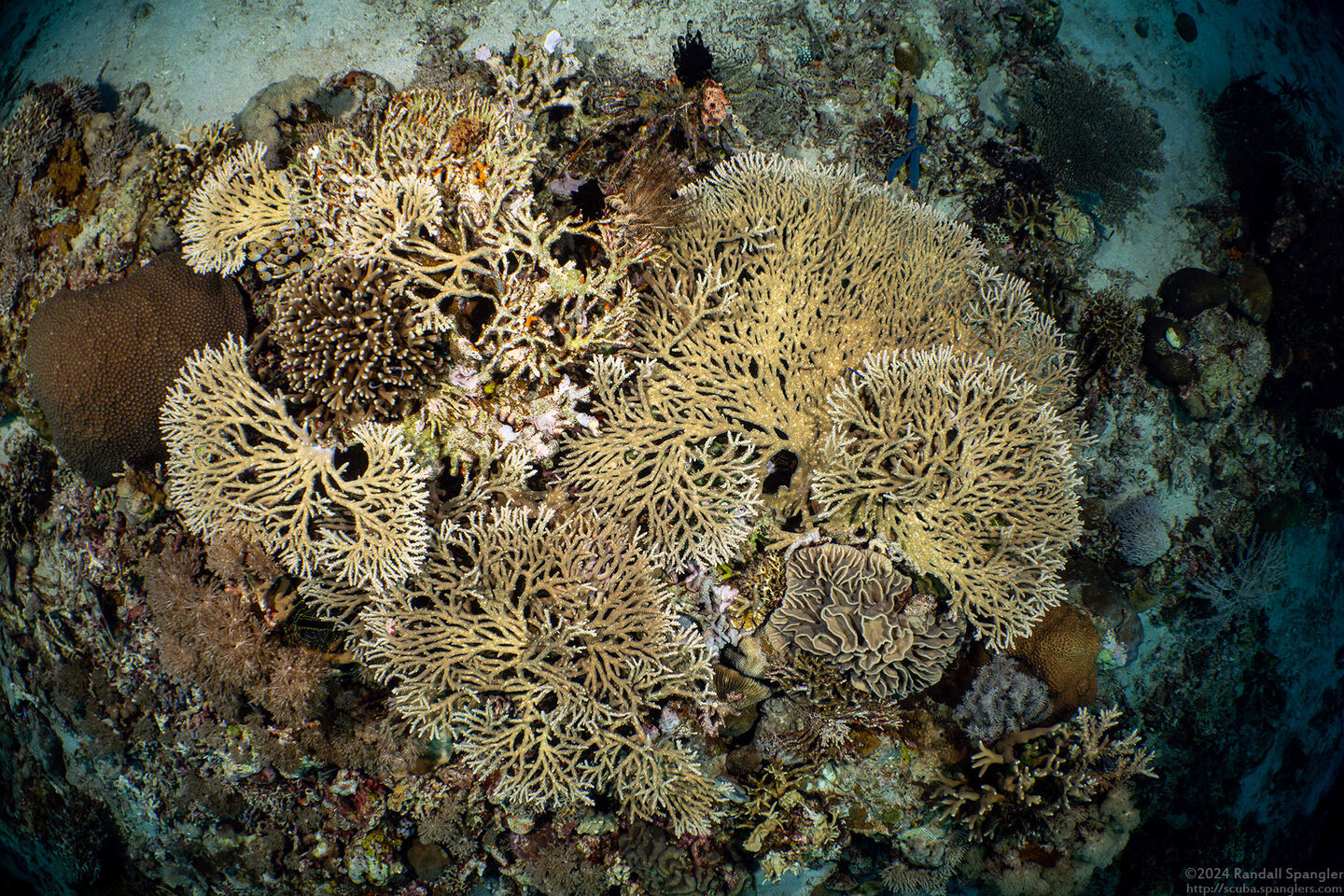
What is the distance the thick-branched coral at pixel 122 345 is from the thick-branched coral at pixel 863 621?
3.95m

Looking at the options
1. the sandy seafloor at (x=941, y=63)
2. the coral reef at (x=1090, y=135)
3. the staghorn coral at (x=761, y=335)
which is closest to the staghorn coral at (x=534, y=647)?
the staghorn coral at (x=761, y=335)

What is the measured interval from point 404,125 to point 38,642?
15.5 feet

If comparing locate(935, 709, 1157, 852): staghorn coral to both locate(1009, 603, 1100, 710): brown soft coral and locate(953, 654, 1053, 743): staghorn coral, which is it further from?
locate(1009, 603, 1100, 710): brown soft coral

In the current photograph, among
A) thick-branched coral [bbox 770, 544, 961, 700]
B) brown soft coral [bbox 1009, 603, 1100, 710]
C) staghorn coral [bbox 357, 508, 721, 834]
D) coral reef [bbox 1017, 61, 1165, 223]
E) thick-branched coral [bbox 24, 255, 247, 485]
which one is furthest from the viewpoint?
coral reef [bbox 1017, 61, 1165, 223]

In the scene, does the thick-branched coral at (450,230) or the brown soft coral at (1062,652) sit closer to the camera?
the thick-branched coral at (450,230)

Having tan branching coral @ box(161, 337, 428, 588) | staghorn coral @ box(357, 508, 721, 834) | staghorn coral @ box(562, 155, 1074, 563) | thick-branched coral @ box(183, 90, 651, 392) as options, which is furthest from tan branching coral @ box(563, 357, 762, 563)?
tan branching coral @ box(161, 337, 428, 588)

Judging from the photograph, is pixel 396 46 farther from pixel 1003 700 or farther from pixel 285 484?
pixel 1003 700

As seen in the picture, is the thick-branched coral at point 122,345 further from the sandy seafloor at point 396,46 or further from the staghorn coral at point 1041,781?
the staghorn coral at point 1041,781

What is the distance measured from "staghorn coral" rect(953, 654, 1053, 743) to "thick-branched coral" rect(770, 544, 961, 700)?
0.44m

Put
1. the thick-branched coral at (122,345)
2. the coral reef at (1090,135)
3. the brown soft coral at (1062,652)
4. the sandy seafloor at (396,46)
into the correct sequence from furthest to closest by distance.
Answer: the coral reef at (1090,135) → the sandy seafloor at (396,46) → the brown soft coral at (1062,652) → the thick-branched coral at (122,345)

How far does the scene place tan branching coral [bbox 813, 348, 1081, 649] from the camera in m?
3.68

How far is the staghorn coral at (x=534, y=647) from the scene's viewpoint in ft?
11.6

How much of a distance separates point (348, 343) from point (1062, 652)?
490 centimetres

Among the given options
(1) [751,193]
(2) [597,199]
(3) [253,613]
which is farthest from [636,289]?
(3) [253,613]
